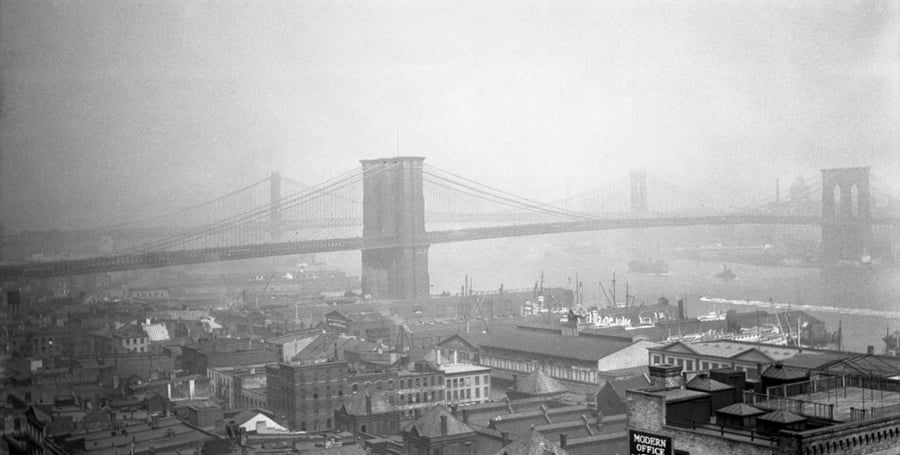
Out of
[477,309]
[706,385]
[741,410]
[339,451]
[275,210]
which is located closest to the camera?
[741,410]

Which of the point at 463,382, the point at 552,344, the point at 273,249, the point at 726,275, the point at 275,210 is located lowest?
the point at 463,382

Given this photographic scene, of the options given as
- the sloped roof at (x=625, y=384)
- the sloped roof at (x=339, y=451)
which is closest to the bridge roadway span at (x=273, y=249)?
the sloped roof at (x=339, y=451)

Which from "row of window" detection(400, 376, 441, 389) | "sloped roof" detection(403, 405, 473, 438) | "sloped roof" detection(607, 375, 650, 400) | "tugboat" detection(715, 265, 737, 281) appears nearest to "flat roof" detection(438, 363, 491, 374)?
"row of window" detection(400, 376, 441, 389)

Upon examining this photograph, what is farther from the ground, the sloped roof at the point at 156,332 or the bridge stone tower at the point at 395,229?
the bridge stone tower at the point at 395,229

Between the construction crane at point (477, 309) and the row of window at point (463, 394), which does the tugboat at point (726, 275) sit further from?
the row of window at point (463, 394)

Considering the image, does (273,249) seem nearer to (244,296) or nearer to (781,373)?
(244,296)

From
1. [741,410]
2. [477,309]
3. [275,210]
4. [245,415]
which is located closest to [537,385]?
[245,415]

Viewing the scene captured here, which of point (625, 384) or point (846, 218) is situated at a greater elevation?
point (846, 218)
